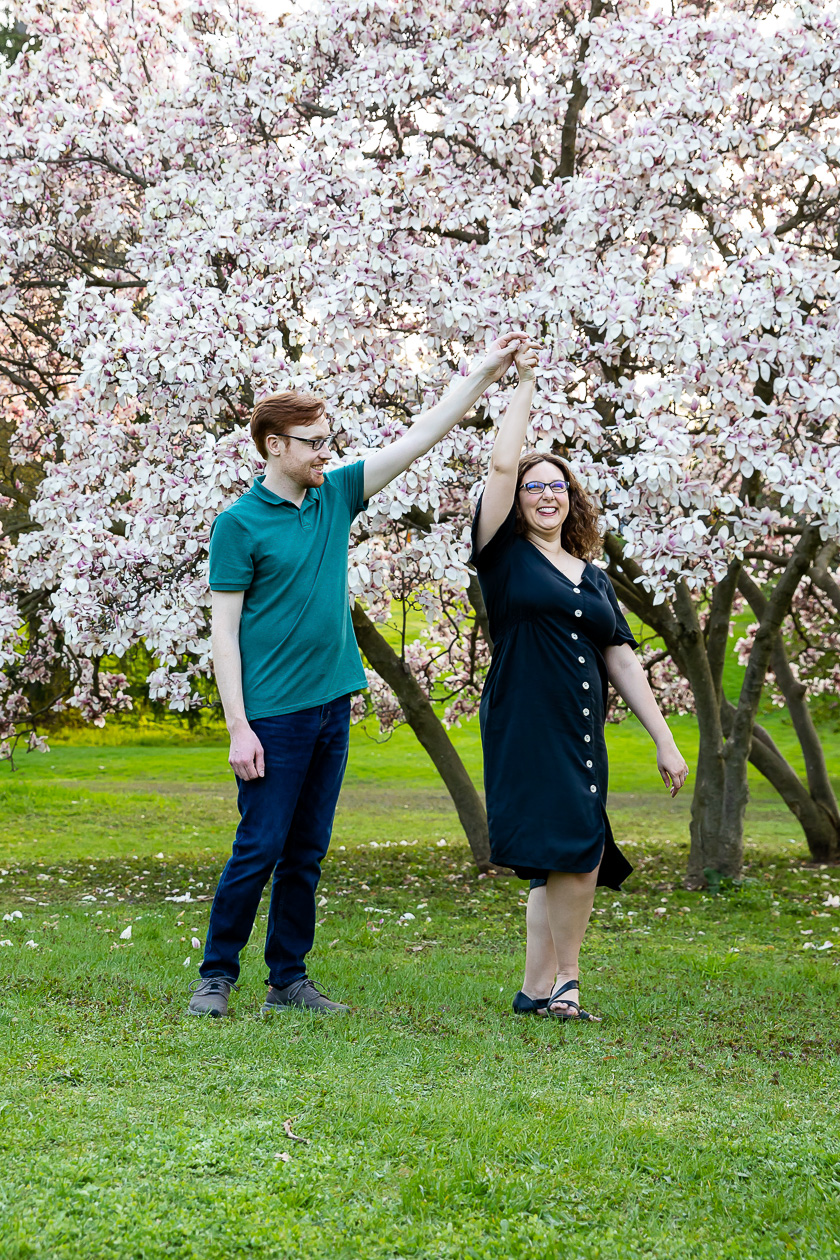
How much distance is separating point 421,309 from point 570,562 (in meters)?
4.03

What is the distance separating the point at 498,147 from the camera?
27.8ft

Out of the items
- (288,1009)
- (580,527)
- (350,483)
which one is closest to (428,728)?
(580,527)

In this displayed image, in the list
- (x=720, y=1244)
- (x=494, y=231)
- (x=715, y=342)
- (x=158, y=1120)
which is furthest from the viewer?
(x=494, y=231)

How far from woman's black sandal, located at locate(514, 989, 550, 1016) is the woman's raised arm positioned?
71.8 inches

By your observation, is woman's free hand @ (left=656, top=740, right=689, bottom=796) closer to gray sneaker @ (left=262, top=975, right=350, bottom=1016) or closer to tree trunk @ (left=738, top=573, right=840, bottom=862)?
gray sneaker @ (left=262, top=975, right=350, bottom=1016)

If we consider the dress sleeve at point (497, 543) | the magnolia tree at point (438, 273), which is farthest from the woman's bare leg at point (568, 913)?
the magnolia tree at point (438, 273)

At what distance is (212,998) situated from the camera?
425cm

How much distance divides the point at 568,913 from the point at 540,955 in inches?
9.0

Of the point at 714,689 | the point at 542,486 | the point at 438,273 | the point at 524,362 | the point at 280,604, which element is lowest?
the point at 714,689

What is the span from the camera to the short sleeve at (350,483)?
464 cm

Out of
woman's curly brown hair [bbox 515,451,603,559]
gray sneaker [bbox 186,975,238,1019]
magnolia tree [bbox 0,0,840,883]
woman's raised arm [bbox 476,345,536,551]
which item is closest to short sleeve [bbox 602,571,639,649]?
woman's curly brown hair [bbox 515,451,603,559]

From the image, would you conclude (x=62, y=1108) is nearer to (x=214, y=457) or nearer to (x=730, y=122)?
(x=214, y=457)

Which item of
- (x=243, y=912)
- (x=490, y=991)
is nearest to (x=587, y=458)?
(x=490, y=991)

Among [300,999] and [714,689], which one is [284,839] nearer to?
[300,999]
